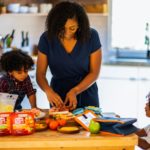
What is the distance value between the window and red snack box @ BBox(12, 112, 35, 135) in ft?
8.61

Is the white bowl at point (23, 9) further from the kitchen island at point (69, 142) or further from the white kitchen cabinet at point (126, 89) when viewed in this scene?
the kitchen island at point (69, 142)

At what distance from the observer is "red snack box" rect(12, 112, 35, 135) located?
1.69 meters

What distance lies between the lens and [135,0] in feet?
13.4

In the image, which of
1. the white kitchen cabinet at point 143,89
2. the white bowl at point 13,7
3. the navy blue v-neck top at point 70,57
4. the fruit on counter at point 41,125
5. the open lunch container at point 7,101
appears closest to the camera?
the fruit on counter at point 41,125

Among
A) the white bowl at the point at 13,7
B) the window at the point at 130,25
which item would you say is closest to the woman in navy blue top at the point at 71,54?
the white bowl at the point at 13,7

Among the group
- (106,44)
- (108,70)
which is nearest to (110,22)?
(106,44)

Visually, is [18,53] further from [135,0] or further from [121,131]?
[135,0]

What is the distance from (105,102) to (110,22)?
0.89 m

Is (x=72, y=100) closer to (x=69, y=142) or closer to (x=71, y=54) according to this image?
(x=71, y=54)

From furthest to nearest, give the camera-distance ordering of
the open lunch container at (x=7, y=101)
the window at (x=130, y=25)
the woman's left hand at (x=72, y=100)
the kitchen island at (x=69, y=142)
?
the window at (x=130, y=25)
the woman's left hand at (x=72, y=100)
the open lunch container at (x=7, y=101)
the kitchen island at (x=69, y=142)

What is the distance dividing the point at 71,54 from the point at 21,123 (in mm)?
694

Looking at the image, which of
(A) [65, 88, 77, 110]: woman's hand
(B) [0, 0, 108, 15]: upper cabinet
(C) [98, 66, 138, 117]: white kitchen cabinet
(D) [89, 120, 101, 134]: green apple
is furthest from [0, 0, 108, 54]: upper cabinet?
(D) [89, 120, 101, 134]: green apple

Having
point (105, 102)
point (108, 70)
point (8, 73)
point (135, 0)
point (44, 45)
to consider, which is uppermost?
point (135, 0)

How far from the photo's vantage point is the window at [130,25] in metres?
4.10
